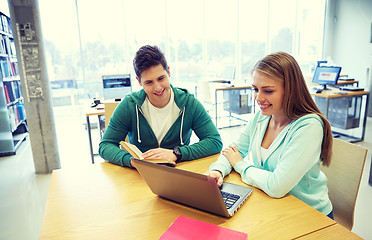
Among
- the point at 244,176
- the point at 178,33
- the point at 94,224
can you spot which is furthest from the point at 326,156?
the point at 178,33

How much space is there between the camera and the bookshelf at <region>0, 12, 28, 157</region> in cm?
370

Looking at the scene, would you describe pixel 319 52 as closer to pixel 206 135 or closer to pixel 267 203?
pixel 206 135

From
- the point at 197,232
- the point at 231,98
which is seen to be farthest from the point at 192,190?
the point at 231,98

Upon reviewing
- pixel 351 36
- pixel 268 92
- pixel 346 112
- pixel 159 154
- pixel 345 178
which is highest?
pixel 351 36

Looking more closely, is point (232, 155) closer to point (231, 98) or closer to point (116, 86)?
point (116, 86)

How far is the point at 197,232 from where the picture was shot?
805 mm

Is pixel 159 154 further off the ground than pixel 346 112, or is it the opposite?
pixel 159 154

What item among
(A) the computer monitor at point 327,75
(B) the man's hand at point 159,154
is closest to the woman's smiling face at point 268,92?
(B) the man's hand at point 159,154

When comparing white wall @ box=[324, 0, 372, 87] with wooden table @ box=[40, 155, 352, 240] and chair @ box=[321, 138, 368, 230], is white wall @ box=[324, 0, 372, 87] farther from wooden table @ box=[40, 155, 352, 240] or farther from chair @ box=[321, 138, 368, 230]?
wooden table @ box=[40, 155, 352, 240]

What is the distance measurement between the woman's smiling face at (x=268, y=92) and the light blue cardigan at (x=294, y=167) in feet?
0.36

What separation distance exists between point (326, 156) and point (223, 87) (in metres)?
3.71

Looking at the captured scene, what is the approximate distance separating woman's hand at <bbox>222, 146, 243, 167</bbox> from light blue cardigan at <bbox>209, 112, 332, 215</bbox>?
2cm

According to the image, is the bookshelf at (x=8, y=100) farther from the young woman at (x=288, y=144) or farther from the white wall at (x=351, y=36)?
the white wall at (x=351, y=36)

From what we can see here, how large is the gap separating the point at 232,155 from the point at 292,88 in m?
0.42
